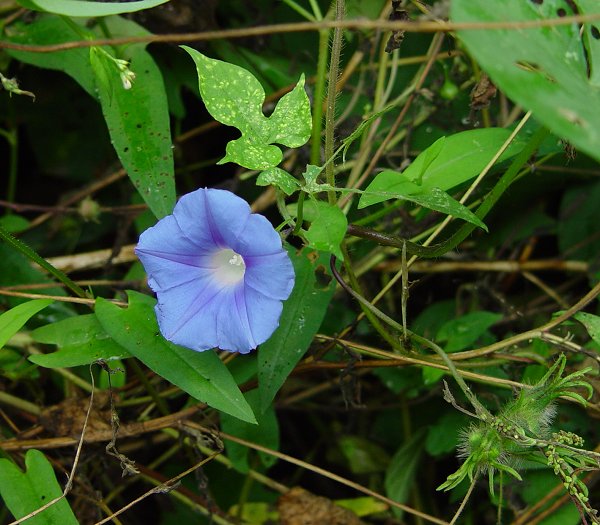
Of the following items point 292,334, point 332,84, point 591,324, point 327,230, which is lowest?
point 292,334

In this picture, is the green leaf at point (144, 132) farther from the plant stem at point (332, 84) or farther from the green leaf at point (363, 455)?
the green leaf at point (363, 455)

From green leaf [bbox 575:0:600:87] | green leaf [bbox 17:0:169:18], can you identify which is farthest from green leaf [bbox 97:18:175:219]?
green leaf [bbox 575:0:600:87]

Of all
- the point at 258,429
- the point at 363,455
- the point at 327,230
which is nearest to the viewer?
the point at 327,230

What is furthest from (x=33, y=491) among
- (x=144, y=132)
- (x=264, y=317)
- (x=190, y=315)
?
(x=144, y=132)

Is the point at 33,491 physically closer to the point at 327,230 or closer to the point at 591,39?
the point at 327,230

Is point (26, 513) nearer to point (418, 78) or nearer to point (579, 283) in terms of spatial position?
point (418, 78)

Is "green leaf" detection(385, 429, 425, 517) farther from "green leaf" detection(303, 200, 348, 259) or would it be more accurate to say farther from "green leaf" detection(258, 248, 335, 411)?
"green leaf" detection(303, 200, 348, 259)

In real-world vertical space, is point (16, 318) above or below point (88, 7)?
below

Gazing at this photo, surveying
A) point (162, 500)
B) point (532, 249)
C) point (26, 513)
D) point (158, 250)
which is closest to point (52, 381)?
point (162, 500)
